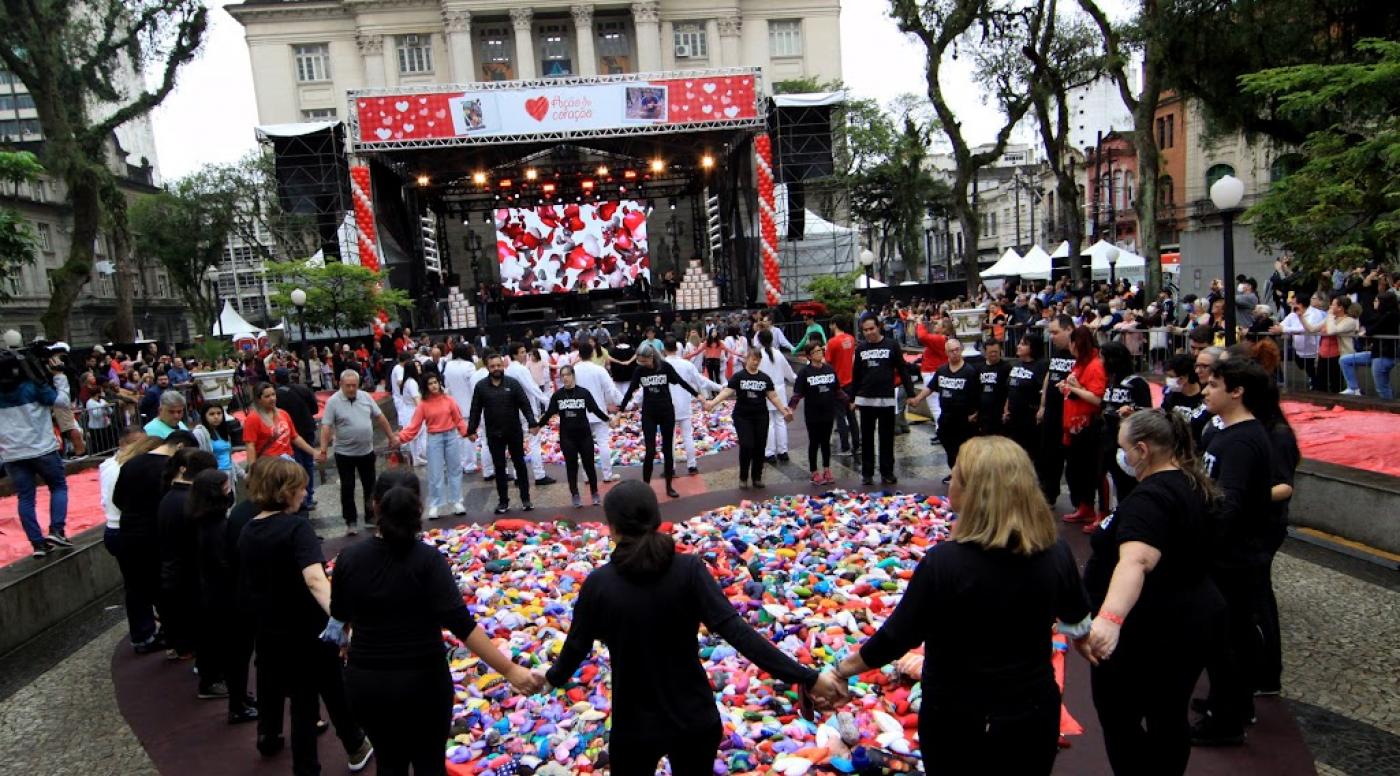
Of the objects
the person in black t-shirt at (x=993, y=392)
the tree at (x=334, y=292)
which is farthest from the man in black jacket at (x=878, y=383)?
the tree at (x=334, y=292)

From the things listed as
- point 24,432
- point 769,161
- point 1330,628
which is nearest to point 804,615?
point 1330,628

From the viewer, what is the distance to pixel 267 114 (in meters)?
50.2

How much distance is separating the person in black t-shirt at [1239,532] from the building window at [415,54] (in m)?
52.8

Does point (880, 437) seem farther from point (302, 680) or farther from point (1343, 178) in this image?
point (302, 680)

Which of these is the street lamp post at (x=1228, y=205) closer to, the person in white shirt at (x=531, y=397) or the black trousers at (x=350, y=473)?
the person in white shirt at (x=531, y=397)

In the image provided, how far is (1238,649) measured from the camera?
13.8 feet

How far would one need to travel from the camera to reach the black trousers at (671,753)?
9.54 feet

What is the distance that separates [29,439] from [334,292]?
17255 mm

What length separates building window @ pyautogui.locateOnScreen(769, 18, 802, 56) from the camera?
5306 cm

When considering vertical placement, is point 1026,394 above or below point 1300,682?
above

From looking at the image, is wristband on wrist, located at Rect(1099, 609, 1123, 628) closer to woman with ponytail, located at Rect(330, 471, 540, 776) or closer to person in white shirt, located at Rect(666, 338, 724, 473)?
woman with ponytail, located at Rect(330, 471, 540, 776)

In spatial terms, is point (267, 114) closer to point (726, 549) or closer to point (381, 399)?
point (381, 399)

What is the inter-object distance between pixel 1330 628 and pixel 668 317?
2574cm

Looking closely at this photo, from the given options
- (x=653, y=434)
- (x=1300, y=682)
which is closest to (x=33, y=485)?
→ (x=653, y=434)
